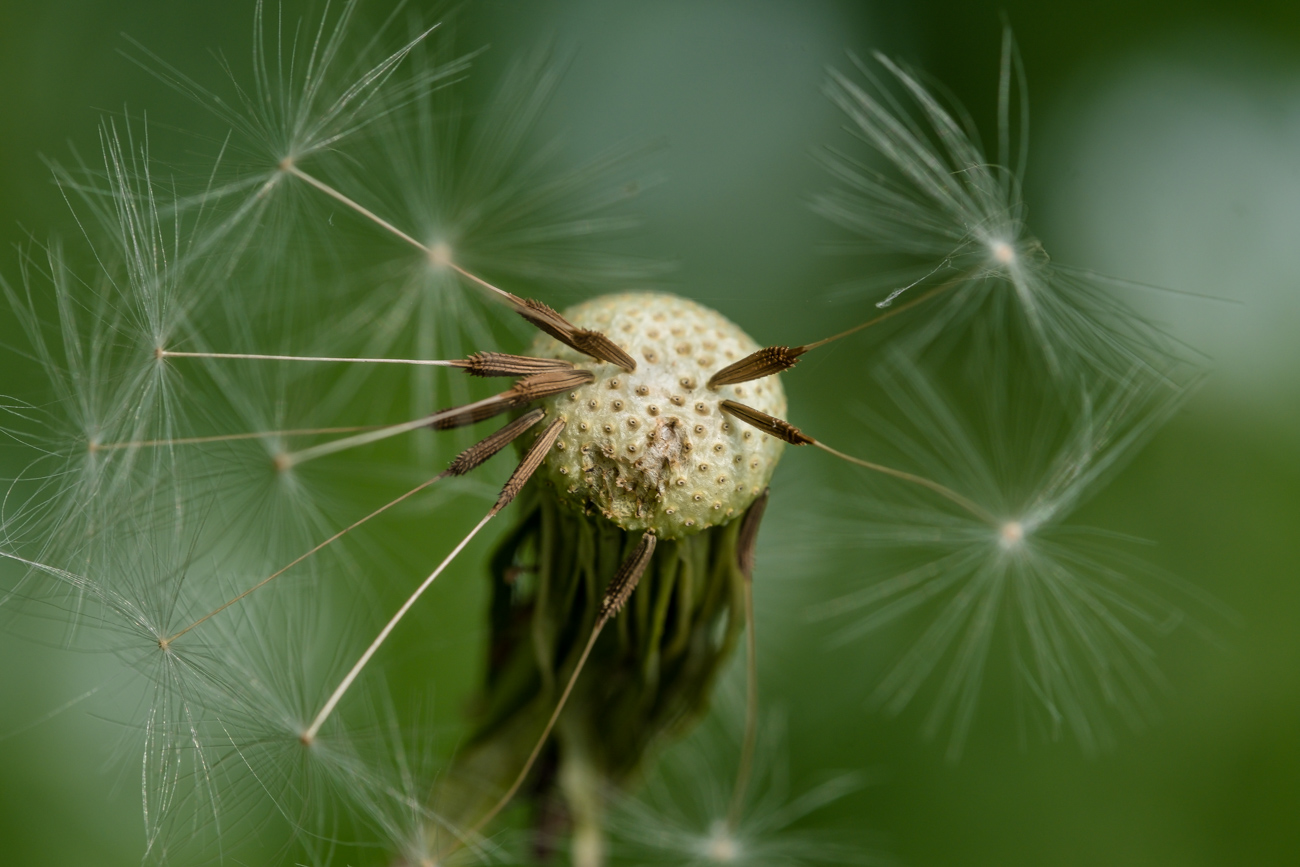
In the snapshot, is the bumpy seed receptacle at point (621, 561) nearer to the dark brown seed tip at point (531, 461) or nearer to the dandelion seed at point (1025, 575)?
the dark brown seed tip at point (531, 461)

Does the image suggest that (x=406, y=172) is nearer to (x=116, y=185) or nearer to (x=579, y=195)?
(x=579, y=195)

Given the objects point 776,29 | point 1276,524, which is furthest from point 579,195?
point 1276,524

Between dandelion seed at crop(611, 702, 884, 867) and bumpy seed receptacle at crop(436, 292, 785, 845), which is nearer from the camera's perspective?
bumpy seed receptacle at crop(436, 292, 785, 845)

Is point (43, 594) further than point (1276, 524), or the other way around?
point (1276, 524)

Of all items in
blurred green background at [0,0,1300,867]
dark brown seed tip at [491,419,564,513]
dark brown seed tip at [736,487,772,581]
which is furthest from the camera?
blurred green background at [0,0,1300,867]

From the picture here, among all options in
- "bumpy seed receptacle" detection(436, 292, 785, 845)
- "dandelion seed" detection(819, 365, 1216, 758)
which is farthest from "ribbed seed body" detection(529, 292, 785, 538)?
"dandelion seed" detection(819, 365, 1216, 758)

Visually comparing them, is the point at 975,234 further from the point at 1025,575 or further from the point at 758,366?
the point at 1025,575

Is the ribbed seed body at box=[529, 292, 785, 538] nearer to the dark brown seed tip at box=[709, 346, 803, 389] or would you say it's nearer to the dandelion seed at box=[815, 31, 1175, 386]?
the dark brown seed tip at box=[709, 346, 803, 389]

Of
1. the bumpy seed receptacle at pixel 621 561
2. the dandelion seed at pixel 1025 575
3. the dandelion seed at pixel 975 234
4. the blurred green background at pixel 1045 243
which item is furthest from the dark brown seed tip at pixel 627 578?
the blurred green background at pixel 1045 243
